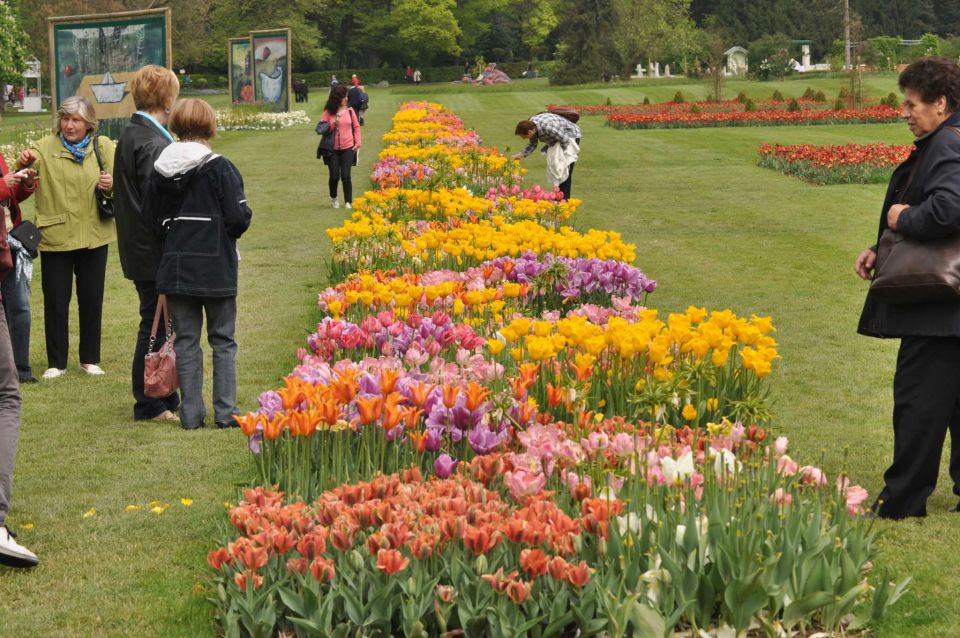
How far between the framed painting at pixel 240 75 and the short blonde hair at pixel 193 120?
117 feet

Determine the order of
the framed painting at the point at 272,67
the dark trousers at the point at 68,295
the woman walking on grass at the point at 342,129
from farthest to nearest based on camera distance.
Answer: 1. the framed painting at the point at 272,67
2. the woman walking on grass at the point at 342,129
3. the dark trousers at the point at 68,295

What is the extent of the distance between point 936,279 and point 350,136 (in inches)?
483

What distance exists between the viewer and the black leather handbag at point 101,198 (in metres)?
8.09

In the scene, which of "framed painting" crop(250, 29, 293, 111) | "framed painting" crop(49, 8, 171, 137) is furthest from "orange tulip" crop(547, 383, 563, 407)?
"framed painting" crop(250, 29, 293, 111)

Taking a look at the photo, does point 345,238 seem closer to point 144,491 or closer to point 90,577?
point 144,491

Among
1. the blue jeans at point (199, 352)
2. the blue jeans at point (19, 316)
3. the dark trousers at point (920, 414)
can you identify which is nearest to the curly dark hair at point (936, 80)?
the dark trousers at point (920, 414)

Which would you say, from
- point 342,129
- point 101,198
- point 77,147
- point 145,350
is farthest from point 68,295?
point 342,129

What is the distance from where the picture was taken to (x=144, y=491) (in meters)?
5.97

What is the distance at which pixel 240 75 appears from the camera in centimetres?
4162

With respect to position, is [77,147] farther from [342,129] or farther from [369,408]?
[342,129]

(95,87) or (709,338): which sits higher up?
(95,87)

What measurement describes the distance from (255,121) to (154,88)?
1293 inches

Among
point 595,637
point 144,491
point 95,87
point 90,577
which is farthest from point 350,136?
point 595,637

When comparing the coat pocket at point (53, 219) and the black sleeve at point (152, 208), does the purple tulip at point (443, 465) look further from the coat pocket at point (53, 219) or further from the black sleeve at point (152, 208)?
the coat pocket at point (53, 219)
